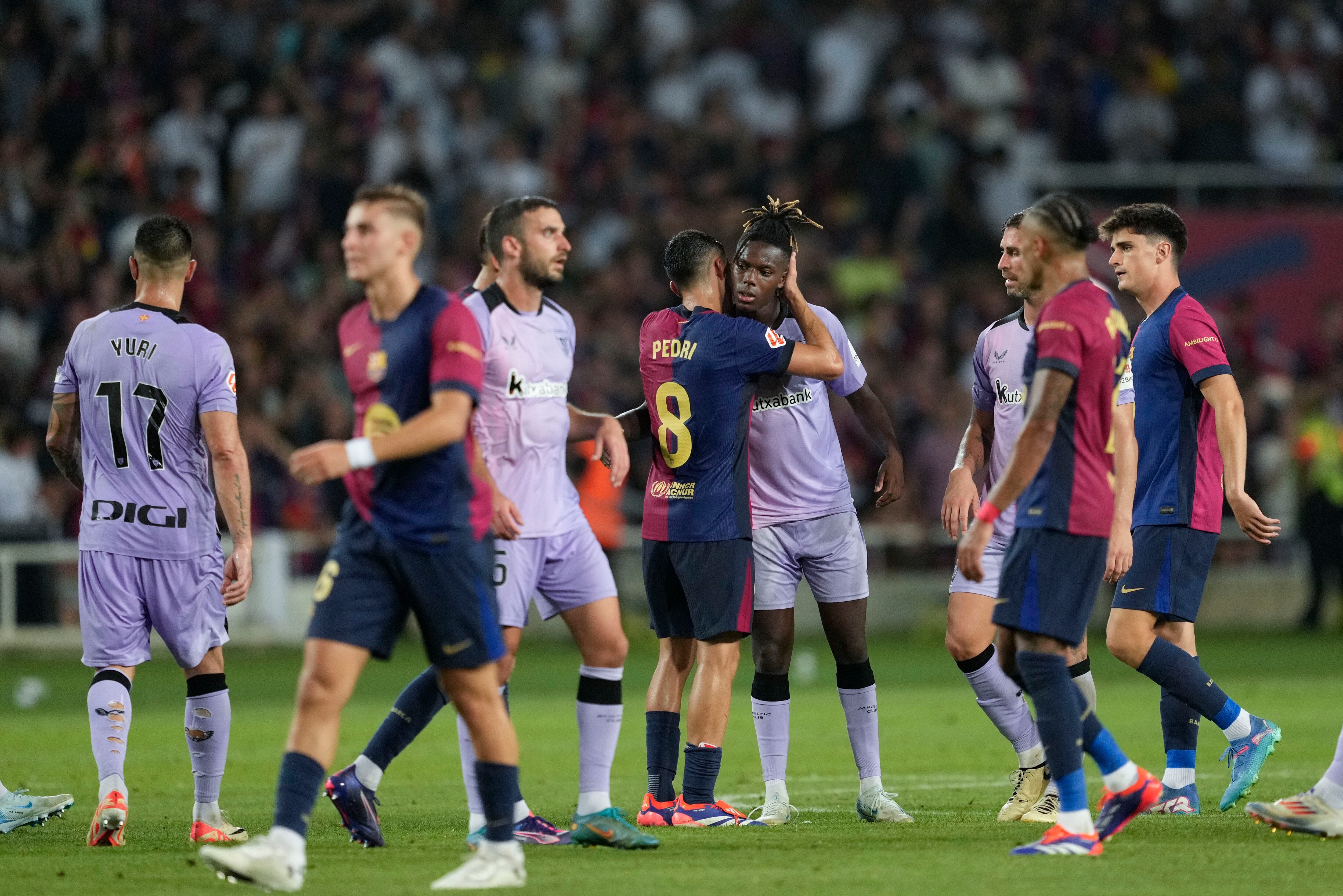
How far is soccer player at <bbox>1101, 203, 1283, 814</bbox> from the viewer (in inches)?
328

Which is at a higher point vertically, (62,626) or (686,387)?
(686,387)

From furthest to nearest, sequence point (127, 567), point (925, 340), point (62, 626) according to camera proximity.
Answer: point (925, 340) → point (62, 626) → point (127, 567)

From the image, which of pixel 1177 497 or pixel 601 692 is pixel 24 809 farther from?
pixel 1177 497

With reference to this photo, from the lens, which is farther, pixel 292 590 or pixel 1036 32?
pixel 1036 32

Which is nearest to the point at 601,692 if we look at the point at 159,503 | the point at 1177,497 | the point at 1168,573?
the point at 159,503

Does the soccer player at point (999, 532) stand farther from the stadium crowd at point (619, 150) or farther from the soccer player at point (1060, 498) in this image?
the stadium crowd at point (619, 150)

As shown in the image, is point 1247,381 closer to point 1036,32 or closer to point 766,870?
point 1036,32

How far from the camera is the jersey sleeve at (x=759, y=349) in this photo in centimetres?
825

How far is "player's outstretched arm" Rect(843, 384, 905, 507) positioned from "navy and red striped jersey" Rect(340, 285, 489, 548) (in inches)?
117

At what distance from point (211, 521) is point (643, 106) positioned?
16.4m

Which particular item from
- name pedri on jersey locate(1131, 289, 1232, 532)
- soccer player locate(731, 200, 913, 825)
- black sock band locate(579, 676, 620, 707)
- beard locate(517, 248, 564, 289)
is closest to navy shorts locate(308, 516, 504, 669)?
black sock band locate(579, 676, 620, 707)

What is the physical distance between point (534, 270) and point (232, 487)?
176cm

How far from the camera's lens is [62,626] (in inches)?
727

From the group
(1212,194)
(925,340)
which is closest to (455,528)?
(925,340)
